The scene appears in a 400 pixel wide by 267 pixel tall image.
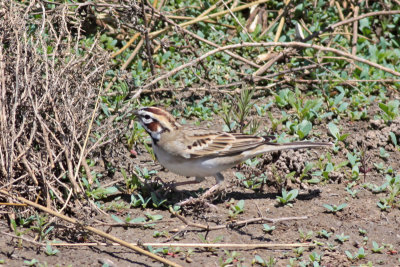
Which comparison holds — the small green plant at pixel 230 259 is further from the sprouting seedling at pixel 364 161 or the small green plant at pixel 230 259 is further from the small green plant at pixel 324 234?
the sprouting seedling at pixel 364 161

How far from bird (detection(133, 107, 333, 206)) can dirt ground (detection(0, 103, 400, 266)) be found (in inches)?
13.7

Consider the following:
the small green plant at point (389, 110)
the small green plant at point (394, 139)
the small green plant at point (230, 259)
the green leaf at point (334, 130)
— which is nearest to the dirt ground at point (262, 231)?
the small green plant at point (230, 259)

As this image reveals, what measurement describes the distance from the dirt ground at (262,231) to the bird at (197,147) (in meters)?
0.35

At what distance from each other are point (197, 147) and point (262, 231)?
46.9 inches

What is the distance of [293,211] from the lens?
22.3 ft

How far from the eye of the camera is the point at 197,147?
6859mm

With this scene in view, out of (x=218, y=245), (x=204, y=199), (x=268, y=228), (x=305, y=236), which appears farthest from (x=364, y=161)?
(x=218, y=245)

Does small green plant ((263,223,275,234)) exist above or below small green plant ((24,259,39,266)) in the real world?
below

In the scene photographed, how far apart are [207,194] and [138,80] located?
2.74 metres

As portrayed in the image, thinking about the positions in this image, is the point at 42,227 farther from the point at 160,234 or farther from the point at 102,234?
the point at 160,234

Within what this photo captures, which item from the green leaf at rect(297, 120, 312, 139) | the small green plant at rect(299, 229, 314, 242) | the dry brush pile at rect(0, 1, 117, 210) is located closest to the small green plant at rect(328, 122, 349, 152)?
the green leaf at rect(297, 120, 312, 139)

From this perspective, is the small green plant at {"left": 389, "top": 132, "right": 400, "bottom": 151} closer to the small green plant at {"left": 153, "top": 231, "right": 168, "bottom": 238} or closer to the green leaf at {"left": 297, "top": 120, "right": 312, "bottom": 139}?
the green leaf at {"left": 297, "top": 120, "right": 312, "bottom": 139}

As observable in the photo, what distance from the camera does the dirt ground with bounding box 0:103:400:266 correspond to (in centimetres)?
578

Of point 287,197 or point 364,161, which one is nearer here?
point 287,197
